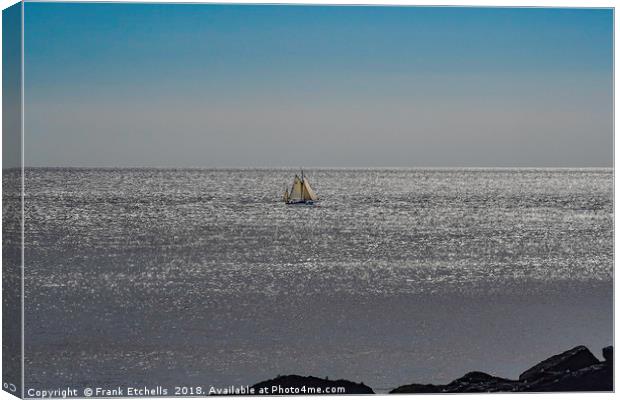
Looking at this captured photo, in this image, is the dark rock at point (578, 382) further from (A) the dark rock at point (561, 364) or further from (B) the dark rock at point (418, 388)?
(B) the dark rock at point (418, 388)

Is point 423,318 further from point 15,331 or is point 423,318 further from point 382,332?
point 15,331

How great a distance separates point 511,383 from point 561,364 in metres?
0.62

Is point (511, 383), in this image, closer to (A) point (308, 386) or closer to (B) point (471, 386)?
(B) point (471, 386)

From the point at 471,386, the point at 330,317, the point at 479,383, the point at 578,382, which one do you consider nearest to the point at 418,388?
the point at 471,386

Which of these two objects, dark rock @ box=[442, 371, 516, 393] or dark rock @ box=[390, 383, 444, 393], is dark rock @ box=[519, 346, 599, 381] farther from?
dark rock @ box=[390, 383, 444, 393]

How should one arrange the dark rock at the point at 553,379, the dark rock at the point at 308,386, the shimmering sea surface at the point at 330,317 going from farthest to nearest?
the shimmering sea surface at the point at 330,317, the dark rock at the point at 553,379, the dark rock at the point at 308,386

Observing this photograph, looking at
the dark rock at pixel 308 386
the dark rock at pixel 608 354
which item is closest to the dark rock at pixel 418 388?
the dark rock at pixel 308 386

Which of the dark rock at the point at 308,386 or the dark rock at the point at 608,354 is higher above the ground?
the dark rock at the point at 608,354

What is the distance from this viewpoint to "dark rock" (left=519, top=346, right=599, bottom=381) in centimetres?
1057

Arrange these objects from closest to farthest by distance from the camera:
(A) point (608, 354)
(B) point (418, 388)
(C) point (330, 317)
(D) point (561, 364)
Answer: (B) point (418, 388) → (A) point (608, 354) → (D) point (561, 364) → (C) point (330, 317)

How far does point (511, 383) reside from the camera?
34.2 ft

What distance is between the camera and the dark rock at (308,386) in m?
10.1

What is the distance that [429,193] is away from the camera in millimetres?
54406

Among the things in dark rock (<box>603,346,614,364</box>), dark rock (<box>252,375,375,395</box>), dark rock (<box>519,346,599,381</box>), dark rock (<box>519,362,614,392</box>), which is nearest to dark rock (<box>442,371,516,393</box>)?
dark rock (<box>519,362,614,392</box>)
